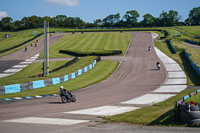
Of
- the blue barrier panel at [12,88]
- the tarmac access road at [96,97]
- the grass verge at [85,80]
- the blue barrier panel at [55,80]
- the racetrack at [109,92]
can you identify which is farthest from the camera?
the blue barrier panel at [55,80]

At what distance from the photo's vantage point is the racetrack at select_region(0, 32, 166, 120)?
60.5ft

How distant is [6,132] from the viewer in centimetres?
1271

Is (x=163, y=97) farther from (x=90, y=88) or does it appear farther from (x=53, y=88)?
(x=53, y=88)

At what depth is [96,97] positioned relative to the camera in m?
23.8

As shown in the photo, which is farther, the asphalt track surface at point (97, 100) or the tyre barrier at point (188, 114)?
the asphalt track surface at point (97, 100)

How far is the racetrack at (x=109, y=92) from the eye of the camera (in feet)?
60.5

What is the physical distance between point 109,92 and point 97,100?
183 inches

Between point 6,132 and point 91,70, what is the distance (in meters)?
31.0

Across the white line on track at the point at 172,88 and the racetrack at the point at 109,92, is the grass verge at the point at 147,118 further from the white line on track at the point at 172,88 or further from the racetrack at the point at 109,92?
the white line on track at the point at 172,88

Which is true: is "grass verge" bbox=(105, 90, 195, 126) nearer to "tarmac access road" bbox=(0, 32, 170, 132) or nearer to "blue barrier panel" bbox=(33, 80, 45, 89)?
"tarmac access road" bbox=(0, 32, 170, 132)

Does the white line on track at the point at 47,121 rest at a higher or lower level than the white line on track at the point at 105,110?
higher

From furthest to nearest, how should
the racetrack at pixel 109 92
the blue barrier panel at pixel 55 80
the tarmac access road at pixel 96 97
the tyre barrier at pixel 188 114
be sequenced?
1. the blue barrier panel at pixel 55 80
2. the racetrack at pixel 109 92
3. the tarmac access road at pixel 96 97
4. the tyre barrier at pixel 188 114

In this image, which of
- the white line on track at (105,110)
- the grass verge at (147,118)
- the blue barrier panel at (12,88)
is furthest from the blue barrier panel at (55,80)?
the grass verge at (147,118)

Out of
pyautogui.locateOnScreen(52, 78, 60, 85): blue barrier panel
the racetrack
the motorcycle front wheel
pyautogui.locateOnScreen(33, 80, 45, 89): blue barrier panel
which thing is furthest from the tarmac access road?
pyautogui.locateOnScreen(33, 80, 45, 89): blue barrier panel
